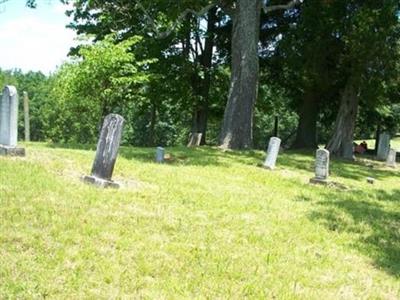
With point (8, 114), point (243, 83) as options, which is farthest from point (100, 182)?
point (243, 83)

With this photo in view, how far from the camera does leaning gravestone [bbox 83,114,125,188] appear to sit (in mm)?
9445

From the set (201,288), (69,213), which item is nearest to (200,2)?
(69,213)

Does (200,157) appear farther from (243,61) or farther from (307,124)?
(307,124)

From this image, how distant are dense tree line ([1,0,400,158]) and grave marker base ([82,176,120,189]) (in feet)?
33.5

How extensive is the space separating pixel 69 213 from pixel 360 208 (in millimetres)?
5981

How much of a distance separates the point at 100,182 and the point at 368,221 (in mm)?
4609

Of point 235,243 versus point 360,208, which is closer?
point 235,243

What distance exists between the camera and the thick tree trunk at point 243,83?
19281mm

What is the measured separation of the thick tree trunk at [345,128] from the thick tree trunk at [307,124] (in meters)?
2.87

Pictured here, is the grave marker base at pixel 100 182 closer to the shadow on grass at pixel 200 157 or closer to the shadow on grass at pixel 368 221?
the shadow on grass at pixel 368 221

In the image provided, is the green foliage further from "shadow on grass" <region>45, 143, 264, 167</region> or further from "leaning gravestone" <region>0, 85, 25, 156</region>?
"leaning gravestone" <region>0, 85, 25, 156</region>

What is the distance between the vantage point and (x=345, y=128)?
24.2 m

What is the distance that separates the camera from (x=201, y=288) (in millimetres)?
5566

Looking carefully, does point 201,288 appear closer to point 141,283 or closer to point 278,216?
point 141,283
